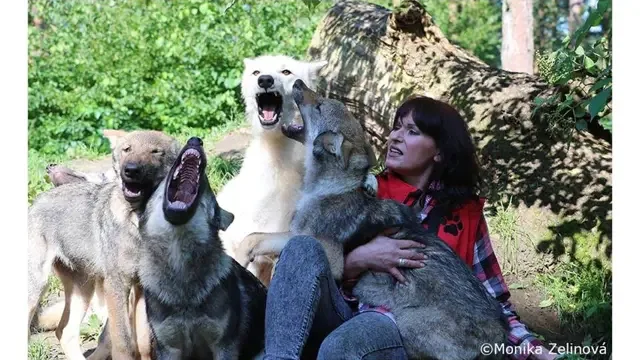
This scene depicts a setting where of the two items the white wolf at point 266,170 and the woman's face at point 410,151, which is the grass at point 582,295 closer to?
the woman's face at point 410,151

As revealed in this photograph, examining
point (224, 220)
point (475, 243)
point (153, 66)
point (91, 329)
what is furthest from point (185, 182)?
point (153, 66)

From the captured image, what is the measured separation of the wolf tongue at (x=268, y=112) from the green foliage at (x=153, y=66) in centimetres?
397

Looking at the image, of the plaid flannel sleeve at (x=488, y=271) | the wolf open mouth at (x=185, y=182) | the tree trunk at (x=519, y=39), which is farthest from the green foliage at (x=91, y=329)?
the tree trunk at (x=519, y=39)

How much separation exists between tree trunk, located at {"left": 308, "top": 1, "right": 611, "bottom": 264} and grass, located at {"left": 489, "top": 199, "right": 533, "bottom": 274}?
0.44 ft

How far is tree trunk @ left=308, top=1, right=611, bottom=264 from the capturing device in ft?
20.0

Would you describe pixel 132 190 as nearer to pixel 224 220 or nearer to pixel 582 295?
pixel 224 220

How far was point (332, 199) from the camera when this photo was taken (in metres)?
4.10

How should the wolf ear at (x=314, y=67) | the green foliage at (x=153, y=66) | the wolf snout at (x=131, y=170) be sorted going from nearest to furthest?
the wolf snout at (x=131, y=170)
the wolf ear at (x=314, y=67)
the green foliage at (x=153, y=66)

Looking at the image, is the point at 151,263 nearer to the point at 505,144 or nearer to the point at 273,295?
the point at 273,295

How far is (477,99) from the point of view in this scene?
6773mm

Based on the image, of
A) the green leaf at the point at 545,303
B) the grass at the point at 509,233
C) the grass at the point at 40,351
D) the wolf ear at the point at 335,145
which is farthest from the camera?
the grass at the point at 509,233

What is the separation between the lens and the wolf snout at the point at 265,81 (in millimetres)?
5564

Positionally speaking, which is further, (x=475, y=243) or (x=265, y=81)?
(x=265, y=81)

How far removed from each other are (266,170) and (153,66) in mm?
4985
